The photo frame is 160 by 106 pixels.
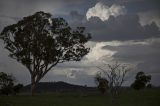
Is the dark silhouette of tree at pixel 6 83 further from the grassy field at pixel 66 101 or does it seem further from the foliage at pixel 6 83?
the grassy field at pixel 66 101

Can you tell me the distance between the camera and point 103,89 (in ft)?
289

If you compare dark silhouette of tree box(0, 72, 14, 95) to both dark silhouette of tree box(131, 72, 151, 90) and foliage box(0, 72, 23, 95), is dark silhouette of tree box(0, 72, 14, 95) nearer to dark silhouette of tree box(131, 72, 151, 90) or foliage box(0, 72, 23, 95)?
foliage box(0, 72, 23, 95)

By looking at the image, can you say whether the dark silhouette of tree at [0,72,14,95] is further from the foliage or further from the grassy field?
the grassy field

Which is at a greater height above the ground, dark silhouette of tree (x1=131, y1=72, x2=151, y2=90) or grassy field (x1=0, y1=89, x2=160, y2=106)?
dark silhouette of tree (x1=131, y1=72, x2=151, y2=90)

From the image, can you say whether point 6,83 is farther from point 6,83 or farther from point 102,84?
point 102,84

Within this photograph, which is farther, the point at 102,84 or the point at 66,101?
the point at 102,84

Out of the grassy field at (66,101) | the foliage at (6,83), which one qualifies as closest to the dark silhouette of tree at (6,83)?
the foliage at (6,83)

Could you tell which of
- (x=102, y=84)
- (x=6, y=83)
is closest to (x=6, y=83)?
(x=6, y=83)

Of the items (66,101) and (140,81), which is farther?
(140,81)

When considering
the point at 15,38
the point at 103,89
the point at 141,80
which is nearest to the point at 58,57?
the point at 15,38

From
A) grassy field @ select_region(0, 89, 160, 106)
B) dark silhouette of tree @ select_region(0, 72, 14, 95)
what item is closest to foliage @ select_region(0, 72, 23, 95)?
dark silhouette of tree @ select_region(0, 72, 14, 95)

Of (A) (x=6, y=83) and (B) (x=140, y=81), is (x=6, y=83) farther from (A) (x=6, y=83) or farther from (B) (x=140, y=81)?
(B) (x=140, y=81)

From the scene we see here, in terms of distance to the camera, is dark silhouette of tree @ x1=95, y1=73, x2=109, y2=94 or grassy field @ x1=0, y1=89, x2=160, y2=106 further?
dark silhouette of tree @ x1=95, y1=73, x2=109, y2=94

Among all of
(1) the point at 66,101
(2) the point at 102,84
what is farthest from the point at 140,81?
(1) the point at 66,101
